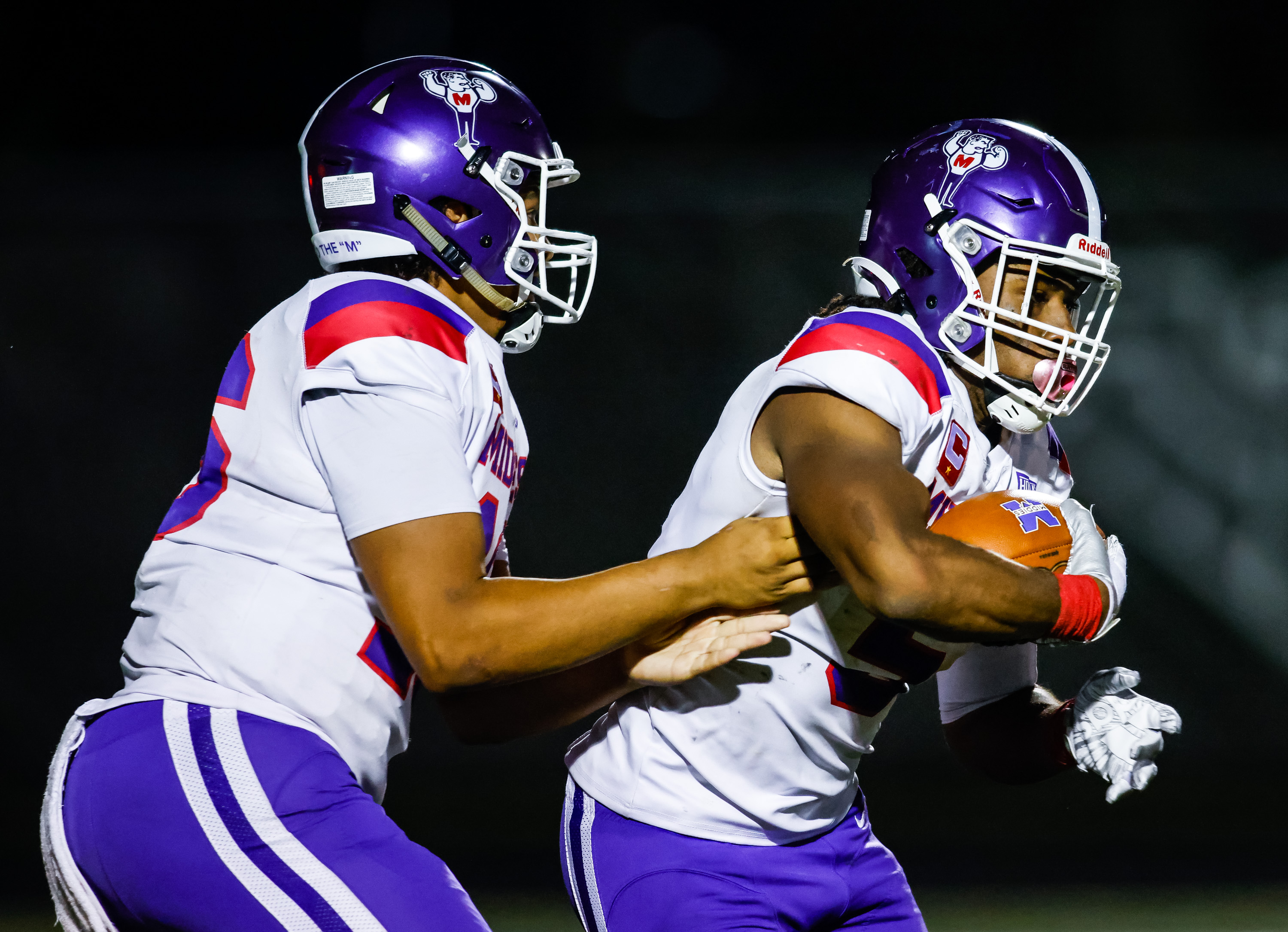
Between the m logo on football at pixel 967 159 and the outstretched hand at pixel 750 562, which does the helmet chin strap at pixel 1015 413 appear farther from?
the outstretched hand at pixel 750 562

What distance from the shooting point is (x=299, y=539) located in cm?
162

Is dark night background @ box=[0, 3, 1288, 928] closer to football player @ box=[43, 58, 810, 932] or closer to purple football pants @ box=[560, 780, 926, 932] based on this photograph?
purple football pants @ box=[560, 780, 926, 932]

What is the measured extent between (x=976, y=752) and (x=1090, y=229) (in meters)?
1.02

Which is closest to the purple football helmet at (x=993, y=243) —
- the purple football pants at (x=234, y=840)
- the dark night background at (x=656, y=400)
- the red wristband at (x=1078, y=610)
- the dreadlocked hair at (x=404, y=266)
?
the red wristband at (x=1078, y=610)

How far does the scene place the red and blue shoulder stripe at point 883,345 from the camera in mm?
1794

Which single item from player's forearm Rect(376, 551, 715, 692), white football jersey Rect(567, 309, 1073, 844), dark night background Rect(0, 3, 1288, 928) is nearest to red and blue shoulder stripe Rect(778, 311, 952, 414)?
white football jersey Rect(567, 309, 1073, 844)

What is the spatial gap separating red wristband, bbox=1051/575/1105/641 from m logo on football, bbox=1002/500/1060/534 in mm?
101

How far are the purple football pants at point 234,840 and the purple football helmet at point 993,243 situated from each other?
1.24 m

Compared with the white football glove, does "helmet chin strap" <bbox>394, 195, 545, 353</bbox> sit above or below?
above

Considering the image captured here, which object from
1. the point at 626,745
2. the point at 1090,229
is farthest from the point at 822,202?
the point at 626,745

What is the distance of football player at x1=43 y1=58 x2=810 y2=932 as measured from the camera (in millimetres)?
1472

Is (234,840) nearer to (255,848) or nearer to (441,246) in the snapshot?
(255,848)

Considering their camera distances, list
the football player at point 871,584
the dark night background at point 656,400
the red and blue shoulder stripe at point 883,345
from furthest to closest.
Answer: the dark night background at point 656,400, the red and blue shoulder stripe at point 883,345, the football player at point 871,584

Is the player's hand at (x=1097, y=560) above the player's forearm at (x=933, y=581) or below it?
below
